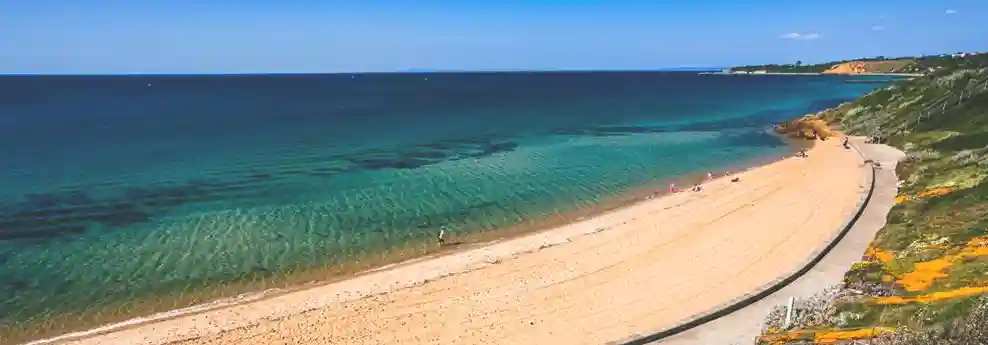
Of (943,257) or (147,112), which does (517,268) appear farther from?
(147,112)

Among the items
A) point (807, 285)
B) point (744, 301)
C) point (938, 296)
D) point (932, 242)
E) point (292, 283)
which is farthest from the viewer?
point (292, 283)

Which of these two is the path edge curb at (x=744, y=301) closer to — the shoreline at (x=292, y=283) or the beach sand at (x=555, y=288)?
the beach sand at (x=555, y=288)

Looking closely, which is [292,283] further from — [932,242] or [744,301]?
[932,242]

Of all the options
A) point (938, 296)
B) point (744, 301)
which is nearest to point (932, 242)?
point (938, 296)

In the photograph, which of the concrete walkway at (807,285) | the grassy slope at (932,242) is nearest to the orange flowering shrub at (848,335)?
the grassy slope at (932,242)

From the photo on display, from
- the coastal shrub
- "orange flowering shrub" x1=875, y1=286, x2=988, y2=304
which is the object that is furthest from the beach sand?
the coastal shrub

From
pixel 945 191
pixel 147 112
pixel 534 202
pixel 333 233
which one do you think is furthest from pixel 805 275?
pixel 147 112

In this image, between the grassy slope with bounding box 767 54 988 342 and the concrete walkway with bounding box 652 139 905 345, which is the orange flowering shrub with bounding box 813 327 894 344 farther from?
the concrete walkway with bounding box 652 139 905 345

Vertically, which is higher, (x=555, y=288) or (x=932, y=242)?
(x=932, y=242)
